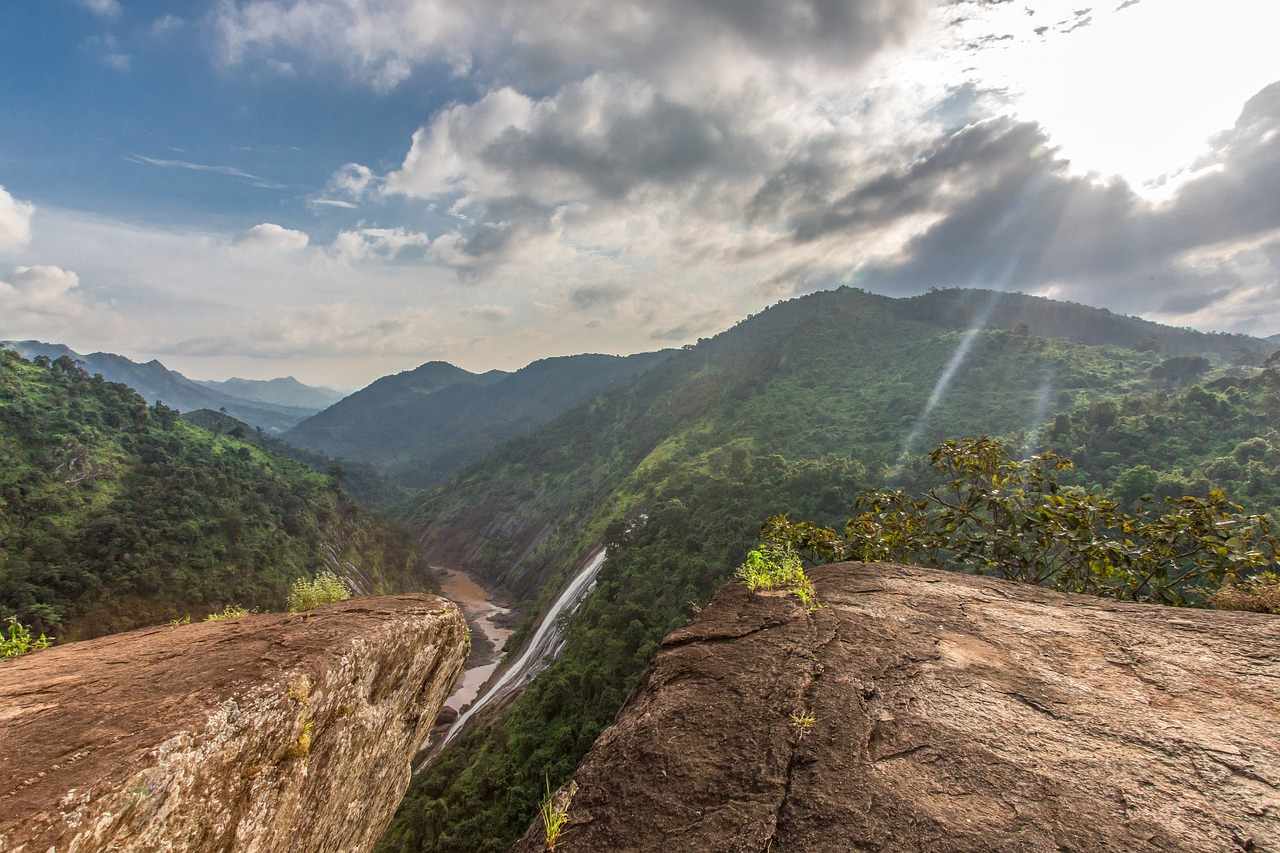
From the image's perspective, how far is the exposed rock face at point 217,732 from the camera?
386 cm

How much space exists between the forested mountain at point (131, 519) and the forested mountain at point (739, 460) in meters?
25.0

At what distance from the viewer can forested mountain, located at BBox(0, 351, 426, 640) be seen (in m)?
35.2

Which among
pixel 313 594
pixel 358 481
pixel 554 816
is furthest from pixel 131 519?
pixel 358 481

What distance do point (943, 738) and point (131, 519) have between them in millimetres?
58297

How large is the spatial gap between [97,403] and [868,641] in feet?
288

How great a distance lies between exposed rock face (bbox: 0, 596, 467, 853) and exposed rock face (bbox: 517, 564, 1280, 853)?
3.23m

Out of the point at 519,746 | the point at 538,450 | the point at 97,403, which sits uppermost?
the point at 97,403

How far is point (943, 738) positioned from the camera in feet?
13.0

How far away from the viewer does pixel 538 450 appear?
12706cm

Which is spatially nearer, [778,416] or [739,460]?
[739,460]

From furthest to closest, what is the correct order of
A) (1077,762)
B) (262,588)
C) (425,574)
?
(425,574), (262,588), (1077,762)

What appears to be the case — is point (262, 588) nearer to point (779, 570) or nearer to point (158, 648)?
point (158, 648)

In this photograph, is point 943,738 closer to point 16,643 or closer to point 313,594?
point 313,594

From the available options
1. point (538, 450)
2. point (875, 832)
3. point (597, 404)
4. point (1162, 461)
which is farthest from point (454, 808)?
point (597, 404)
